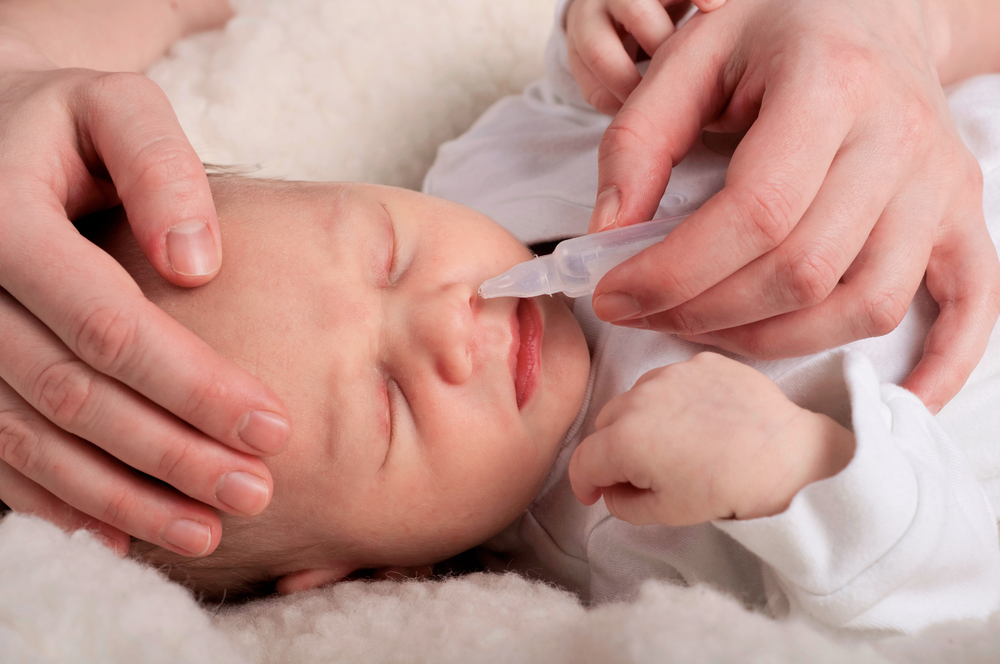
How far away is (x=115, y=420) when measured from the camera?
72cm

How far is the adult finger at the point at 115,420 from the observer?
0.72 meters

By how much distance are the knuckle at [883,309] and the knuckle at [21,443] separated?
0.97m

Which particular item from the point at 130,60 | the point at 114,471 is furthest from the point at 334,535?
the point at 130,60

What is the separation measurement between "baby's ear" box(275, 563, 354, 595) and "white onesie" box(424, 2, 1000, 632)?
32cm

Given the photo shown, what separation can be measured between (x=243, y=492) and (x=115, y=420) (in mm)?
152

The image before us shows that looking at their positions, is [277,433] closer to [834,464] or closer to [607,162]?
[607,162]

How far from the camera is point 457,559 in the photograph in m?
1.29

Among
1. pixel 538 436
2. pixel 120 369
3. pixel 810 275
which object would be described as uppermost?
pixel 810 275

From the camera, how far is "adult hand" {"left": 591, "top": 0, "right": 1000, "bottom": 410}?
766mm

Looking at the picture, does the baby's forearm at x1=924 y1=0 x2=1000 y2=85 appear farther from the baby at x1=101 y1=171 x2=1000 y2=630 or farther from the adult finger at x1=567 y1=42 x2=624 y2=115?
the baby at x1=101 y1=171 x2=1000 y2=630

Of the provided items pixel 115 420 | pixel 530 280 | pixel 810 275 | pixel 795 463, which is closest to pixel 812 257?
→ pixel 810 275

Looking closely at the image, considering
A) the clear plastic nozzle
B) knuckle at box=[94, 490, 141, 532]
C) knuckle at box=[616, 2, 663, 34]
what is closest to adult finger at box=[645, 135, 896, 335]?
the clear plastic nozzle

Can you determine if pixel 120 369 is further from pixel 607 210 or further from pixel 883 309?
pixel 883 309

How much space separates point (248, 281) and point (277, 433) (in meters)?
0.23
